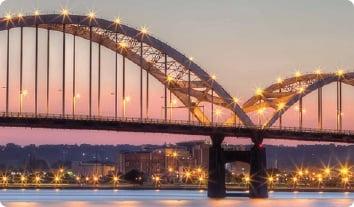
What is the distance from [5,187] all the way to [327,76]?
43860mm

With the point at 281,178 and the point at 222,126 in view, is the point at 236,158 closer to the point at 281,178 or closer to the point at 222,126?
the point at 222,126

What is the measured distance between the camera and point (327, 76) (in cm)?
9275

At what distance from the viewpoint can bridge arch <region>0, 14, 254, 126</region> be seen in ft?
242

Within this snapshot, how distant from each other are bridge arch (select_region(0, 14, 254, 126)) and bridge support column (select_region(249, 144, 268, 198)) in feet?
16.8

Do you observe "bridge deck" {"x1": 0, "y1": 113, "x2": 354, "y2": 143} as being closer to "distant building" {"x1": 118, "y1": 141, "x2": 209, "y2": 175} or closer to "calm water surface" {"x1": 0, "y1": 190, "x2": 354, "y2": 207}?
"calm water surface" {"x1": 0, "y1": 190, "x2": 354, "y2": 207}

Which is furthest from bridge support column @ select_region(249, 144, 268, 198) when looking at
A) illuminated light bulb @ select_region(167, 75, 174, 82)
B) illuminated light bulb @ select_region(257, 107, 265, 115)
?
illuminated light bulb @ select_region(257, 107, 265, 115)

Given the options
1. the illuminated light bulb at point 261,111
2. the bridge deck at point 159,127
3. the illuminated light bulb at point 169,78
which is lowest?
the bridge deck at point 159,127

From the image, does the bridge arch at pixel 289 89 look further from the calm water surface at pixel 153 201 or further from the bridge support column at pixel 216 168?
the bridge support column at pixel 216 168

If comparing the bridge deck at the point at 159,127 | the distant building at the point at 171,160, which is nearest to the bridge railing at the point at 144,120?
the bridge deck at the point at 159,127

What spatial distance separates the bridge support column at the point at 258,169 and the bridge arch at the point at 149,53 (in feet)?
16.8

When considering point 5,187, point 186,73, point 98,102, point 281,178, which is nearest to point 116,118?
point 98,102

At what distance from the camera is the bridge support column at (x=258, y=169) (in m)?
79.3

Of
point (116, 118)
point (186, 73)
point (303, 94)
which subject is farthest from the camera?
point (303, 94)

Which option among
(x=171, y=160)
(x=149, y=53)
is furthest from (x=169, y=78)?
(x=171, y=160)
